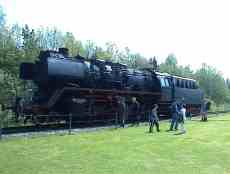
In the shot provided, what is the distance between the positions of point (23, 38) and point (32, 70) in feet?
103

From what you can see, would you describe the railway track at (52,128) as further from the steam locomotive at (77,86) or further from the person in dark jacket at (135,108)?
the person in dark jacket at (135,108)

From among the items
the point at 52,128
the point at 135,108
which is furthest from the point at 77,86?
the point at 135,108

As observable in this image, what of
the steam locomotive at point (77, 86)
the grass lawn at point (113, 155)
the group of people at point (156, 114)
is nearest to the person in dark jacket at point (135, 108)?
the group of people at point (156, 114)

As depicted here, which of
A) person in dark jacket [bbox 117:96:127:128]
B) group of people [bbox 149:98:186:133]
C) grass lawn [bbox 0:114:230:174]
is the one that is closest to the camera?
grass lawn [bbox 0:114:230:174]

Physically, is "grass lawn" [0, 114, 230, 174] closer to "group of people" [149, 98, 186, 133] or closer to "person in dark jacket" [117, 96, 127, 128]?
"group of people" [149, 98, 186, 133]

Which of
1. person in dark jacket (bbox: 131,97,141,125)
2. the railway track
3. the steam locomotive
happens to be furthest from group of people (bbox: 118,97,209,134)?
the railway track

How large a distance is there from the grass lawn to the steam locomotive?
4317 mm

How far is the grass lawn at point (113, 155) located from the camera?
11609 mm

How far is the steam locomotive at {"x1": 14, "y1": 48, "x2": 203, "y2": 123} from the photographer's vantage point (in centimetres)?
2227

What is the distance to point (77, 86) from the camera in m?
24.2

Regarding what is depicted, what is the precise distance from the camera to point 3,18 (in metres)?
50.0

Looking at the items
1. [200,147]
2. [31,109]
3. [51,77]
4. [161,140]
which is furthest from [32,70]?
[200,147]

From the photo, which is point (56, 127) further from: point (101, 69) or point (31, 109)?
point (101, 69)

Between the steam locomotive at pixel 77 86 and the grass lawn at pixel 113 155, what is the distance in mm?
4317
